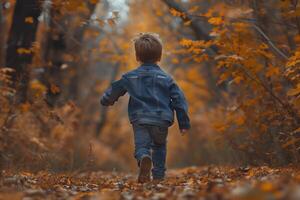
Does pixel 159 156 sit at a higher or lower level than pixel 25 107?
lower

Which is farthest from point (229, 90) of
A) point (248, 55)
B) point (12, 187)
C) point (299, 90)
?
point (12, 187)

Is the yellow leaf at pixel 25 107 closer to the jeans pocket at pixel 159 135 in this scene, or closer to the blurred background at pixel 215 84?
the blurred background at pixel 215 84

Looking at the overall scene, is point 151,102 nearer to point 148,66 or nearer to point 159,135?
point 159,135

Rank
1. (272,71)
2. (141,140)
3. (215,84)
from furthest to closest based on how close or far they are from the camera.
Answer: (215,84) → (272,71) → (141,140)

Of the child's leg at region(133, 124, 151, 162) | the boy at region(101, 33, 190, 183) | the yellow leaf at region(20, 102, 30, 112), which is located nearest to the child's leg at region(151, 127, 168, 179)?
the boy at region(101, 33, 190, 183)

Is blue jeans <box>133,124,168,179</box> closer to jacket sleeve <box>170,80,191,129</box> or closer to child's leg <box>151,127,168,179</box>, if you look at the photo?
child's leg <box>151,127,168,179</box>

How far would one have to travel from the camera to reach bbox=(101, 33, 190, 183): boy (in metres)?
6.68

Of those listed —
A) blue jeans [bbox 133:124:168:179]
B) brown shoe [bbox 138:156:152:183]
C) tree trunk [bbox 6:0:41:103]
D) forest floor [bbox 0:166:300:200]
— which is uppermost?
tree trunk [bbox 6:0:41:103]

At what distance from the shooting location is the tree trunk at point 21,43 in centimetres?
991

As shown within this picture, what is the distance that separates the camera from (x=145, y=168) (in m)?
6.37

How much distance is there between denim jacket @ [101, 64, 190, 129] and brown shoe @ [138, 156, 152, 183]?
52cm

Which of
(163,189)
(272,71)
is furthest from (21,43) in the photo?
(163,189)

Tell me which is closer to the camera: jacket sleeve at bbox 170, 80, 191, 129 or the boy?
the boy

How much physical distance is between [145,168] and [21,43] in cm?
459
